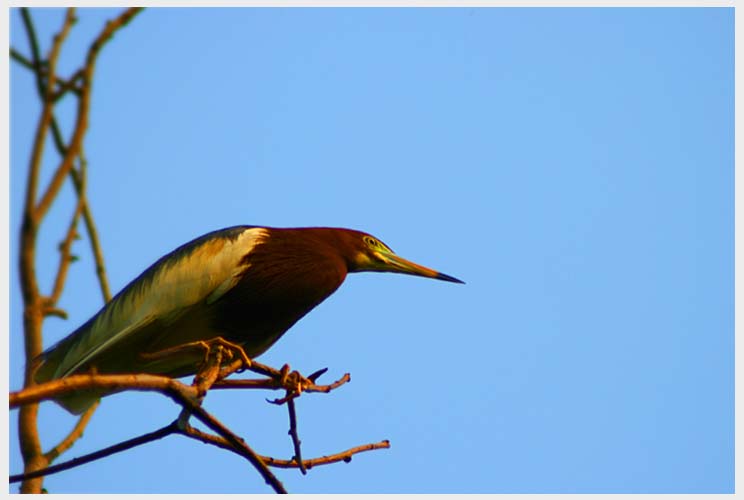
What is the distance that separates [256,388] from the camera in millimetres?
3643

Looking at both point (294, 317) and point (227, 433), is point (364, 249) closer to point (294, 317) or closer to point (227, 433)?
point (294, 317)

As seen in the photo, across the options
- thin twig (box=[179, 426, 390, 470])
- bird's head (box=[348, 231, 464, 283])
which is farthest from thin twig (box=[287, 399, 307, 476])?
bird's head (box=[348, 231, 464, 283])

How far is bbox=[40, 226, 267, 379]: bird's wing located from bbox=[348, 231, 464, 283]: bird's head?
2.08 feet

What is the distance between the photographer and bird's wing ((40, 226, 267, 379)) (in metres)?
4.73

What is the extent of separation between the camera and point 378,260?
553 centimetres

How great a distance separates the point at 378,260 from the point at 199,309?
1144mm

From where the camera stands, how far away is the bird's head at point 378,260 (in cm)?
546

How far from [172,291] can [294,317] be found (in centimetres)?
60

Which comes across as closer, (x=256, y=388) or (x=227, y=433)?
(x=227, y=433)

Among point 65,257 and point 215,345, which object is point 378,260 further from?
point 65,257

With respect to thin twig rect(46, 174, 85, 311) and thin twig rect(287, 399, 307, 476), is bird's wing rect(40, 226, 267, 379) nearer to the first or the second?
thin twig rect(287, 399, 307, 476)

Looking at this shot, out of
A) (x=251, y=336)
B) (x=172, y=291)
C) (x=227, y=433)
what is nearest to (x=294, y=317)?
(x=251, y=336)

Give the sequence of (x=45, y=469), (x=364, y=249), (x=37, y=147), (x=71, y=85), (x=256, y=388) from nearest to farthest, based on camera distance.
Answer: (x=37, y=147)
(x=71, y=85)
(x=45, y=469)
(x=256, y=388)
(x=364, y=249)

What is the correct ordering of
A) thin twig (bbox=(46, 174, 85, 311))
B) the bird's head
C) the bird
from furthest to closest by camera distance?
the bird's head
the bird
thin twig (bbox=(46, 174, 85, 311))
